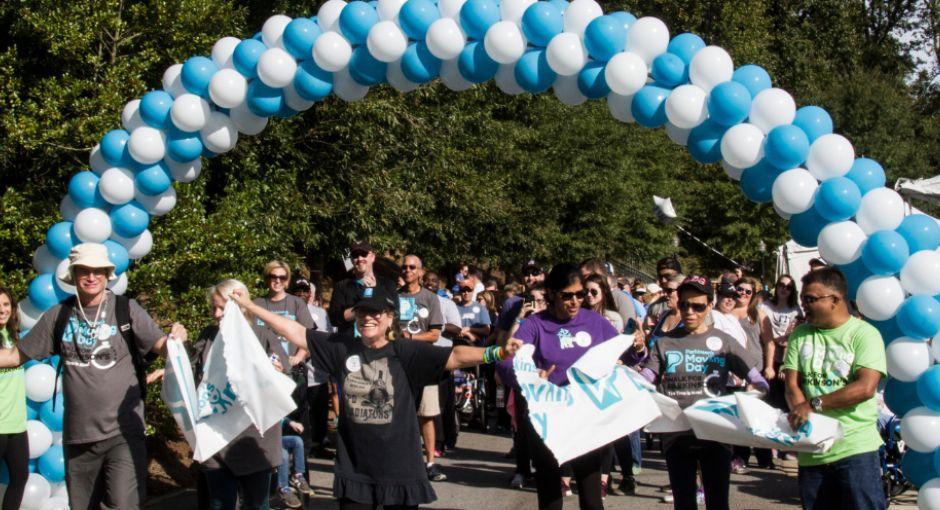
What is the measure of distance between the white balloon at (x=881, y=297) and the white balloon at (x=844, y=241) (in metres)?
0.19

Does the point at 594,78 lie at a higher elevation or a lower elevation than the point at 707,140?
higher

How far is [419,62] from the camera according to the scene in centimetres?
783

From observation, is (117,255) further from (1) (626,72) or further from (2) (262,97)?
(1) (626,72)

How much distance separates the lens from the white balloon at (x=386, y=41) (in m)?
7.70

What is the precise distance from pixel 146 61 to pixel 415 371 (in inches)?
218

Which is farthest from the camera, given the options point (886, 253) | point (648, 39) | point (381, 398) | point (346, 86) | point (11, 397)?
point (346, 86)

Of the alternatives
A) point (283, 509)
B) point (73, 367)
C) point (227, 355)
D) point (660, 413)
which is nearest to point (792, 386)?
point (660, 413)

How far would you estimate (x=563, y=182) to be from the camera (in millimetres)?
22797

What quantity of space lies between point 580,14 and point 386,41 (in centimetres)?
142

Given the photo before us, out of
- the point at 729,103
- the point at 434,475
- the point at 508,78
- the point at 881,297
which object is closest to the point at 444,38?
the point at 508,78

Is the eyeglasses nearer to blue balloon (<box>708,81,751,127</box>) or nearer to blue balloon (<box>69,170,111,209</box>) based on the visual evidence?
blue balloon (<box>708,81,751,127</box>)

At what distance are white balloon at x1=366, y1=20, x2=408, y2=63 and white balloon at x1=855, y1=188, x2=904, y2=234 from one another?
341 cm

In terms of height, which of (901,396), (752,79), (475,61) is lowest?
(901,396)

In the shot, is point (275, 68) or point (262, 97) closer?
point (275, 68)
